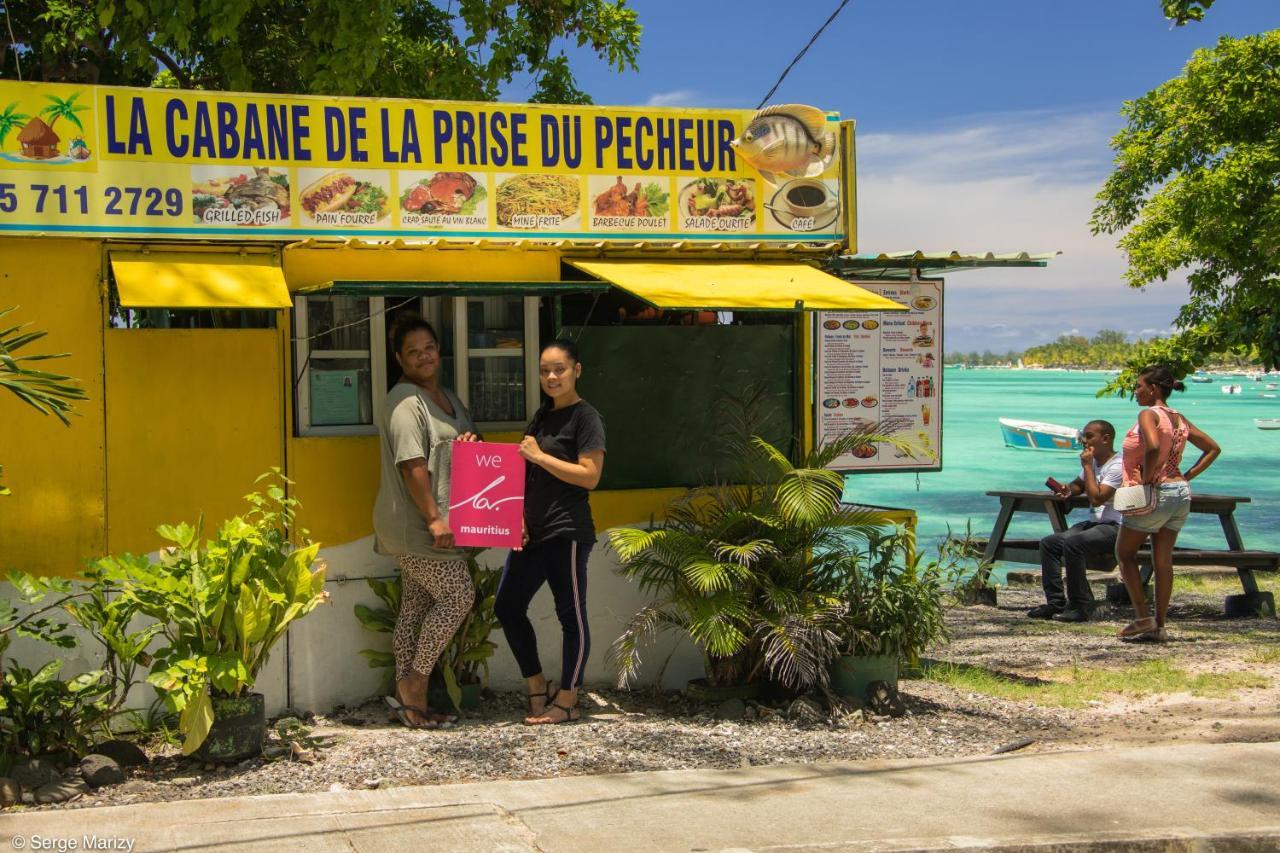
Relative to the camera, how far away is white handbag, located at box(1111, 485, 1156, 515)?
28.9 ft

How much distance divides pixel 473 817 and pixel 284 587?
161cm

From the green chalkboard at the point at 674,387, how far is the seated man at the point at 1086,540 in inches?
147

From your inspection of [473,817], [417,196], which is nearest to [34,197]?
[417,196]

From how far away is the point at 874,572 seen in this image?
7.15 m

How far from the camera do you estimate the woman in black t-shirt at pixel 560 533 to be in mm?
→ 6602

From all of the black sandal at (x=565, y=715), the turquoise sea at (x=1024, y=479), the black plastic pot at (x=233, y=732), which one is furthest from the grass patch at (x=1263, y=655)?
the black plastic pot at (x=233, y=732)

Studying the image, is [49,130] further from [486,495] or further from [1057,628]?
[1057,628]

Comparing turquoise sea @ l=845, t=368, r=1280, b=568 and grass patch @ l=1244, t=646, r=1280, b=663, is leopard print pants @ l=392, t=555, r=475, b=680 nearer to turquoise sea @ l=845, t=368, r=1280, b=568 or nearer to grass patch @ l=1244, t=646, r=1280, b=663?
turquoise sea @ l=845, t=368, r=1280, b=568

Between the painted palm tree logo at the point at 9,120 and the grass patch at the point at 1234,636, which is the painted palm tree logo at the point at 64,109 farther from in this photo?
the grass patch at the point at 1234,636

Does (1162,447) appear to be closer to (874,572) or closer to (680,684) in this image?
(874,572)

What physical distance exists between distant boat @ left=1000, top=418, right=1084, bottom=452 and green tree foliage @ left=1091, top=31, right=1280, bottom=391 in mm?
44122

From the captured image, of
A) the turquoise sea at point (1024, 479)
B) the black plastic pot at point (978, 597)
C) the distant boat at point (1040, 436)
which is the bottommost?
the turquoise sea at point (1024, 479)

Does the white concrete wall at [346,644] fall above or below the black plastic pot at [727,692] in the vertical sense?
above

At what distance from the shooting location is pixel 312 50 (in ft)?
43.8
